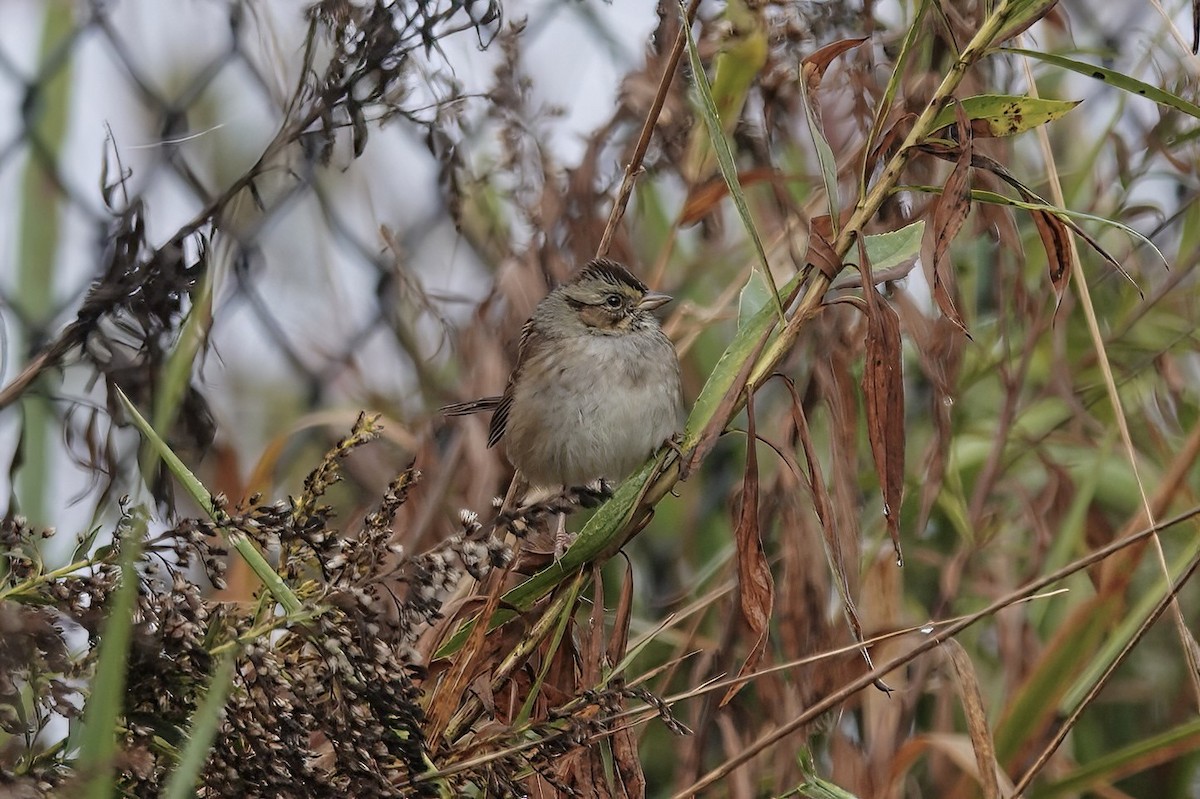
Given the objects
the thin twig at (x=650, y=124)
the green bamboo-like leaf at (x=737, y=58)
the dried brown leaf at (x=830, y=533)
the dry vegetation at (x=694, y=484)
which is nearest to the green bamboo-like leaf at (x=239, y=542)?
the dry vegetation at (x=694, y=484)

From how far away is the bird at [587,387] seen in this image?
2033 millimetres

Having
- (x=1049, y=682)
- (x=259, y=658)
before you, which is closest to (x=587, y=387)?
(x=1049, y=682)

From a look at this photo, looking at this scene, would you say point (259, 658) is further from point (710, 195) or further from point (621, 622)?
point (710, 195)

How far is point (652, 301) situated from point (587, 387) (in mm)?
173

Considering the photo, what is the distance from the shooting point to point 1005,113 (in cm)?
113

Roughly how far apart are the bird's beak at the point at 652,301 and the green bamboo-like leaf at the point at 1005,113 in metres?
0.99

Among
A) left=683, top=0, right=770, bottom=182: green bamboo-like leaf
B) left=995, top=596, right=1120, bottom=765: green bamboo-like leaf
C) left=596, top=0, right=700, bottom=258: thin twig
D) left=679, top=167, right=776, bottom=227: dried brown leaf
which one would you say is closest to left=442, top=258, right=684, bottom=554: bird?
left=679, top=167, right=776, bottom=227: dried brown leaf

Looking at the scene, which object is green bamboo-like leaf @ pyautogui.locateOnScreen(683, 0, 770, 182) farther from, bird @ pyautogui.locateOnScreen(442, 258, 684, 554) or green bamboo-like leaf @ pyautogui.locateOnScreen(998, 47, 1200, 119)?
green bamboo-like leaf @ pyautogui.locateOnScreen(998, 47, 1200, 119)

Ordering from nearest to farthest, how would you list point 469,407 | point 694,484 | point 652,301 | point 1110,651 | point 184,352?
point 184,352
point 1110,651
point 469,407
point 652,301
point 694,484

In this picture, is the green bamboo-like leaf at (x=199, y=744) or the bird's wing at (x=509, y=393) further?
the bird's wing at (x=509, y=393)

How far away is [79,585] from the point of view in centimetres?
88

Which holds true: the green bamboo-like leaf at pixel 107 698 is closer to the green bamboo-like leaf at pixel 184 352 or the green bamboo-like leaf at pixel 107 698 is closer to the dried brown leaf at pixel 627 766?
the green bamboo-like leaf at pixel 184 352

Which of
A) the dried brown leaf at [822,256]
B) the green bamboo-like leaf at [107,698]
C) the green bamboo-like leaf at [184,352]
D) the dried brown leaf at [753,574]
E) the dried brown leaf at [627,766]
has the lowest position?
the dried brown leaf at [627,766]

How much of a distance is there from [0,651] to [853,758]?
1.12 meters
